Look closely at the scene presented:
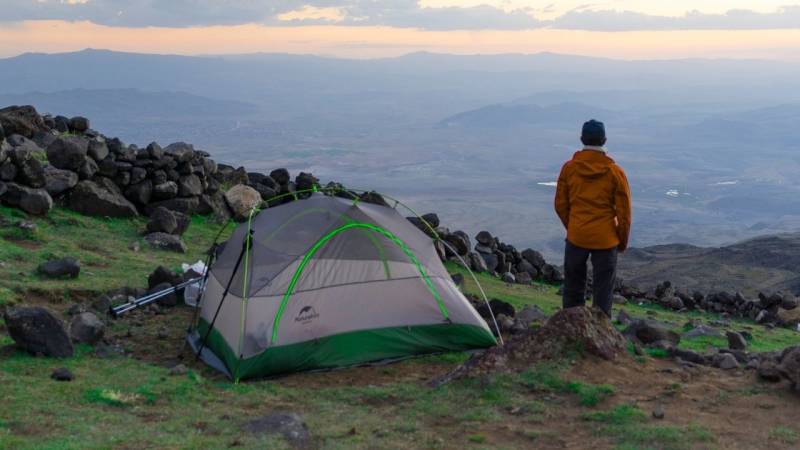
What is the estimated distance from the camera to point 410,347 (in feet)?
37.8

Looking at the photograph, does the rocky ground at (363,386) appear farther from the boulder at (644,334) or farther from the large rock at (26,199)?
the large rock at (26,199)

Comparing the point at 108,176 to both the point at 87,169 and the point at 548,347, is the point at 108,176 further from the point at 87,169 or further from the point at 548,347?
the point at 548,347

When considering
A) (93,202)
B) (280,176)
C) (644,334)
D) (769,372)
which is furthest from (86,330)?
(280,176)

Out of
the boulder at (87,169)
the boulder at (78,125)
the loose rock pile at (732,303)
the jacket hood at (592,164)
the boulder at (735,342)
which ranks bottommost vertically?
the loose rock pile at (732,303)

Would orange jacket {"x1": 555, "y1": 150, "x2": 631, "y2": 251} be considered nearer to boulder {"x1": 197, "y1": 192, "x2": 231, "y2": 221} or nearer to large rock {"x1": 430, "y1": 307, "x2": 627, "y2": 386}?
large rock {"x1": 430, "y1": 307, "x2": 627, "y2": 386}

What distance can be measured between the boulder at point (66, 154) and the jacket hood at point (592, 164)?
13.7 metres

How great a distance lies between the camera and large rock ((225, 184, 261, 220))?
23281 millimetres

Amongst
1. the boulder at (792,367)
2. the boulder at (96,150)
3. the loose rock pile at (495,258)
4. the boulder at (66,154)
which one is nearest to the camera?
the boulder at (792,367)

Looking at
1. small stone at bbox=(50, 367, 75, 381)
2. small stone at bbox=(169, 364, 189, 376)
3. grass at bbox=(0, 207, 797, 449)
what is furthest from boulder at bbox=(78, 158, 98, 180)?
small stone at bbox=(50, 367, 75, 381)

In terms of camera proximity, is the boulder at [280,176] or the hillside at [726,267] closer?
the boulder at [280,176]

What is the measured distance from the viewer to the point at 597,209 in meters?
10.8

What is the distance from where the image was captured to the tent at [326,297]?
10922 millimetres

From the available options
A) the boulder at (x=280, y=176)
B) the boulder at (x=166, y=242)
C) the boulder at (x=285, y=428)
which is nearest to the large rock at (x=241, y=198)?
the boulder at (x=280, y=176)

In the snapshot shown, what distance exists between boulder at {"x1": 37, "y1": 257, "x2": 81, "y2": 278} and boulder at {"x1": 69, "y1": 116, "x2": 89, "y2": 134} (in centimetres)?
1249
